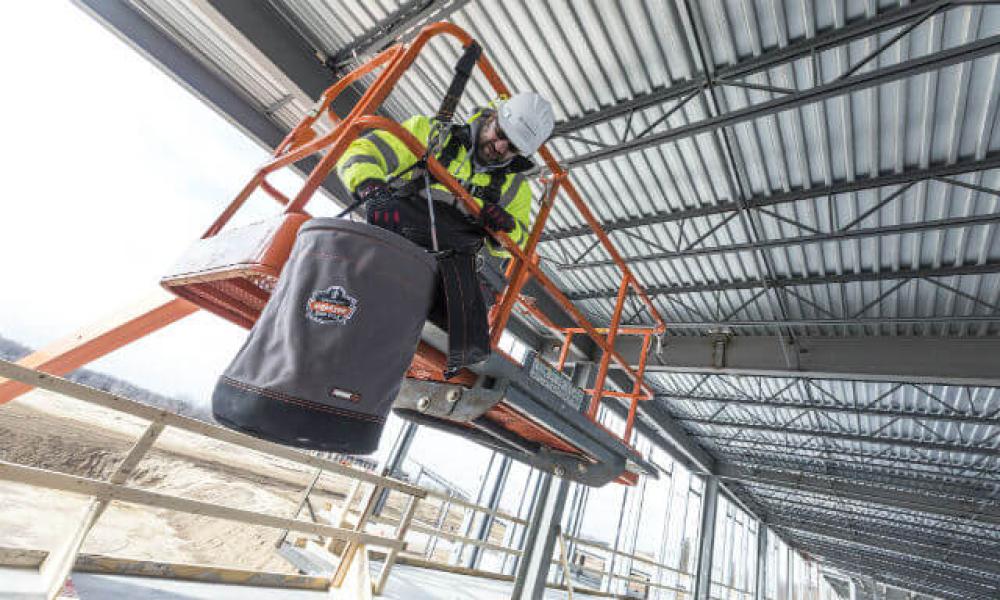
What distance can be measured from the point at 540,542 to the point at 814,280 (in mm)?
7046

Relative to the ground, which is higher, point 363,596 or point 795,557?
point 795,557

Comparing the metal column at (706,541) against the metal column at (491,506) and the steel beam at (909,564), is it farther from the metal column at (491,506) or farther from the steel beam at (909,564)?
the steel beam at (909,564)

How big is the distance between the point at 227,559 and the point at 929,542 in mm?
33900

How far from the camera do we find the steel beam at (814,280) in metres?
7.07

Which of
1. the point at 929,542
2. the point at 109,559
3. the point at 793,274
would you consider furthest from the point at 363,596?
the point at 929,542

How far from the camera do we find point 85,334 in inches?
106

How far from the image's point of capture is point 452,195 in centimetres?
295

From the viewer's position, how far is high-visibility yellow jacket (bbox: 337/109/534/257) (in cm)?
251

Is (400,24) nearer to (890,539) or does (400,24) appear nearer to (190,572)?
(190,572)

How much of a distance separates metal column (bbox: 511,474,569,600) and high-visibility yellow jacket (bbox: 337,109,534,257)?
7.27 meters

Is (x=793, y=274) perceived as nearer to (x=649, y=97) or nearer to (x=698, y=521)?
(x=649, y=97)

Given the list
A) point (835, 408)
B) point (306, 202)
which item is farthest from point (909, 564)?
point (306, 202)

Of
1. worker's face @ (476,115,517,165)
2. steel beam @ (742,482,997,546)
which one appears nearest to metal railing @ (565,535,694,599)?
steel beam @ (742,482,997,546)

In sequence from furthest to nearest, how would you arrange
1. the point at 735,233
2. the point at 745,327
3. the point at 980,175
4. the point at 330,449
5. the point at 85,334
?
the point at 745,327 < the point at 735,233 < the point at 980,175 < the point at 85,334 < the point at 330,449
